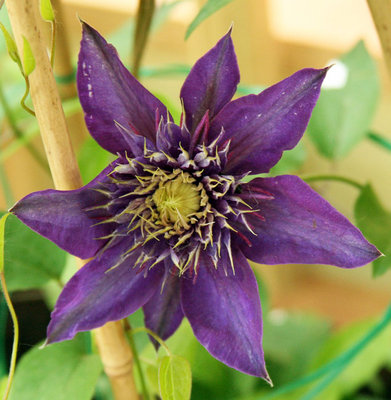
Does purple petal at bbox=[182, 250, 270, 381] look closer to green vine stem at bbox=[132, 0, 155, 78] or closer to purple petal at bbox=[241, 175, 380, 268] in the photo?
purple petal at bbox=[241, 175, 380, 268]

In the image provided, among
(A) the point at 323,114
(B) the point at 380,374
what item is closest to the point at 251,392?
(B) the point at 380,374

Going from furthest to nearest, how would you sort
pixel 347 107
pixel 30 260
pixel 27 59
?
pixel 347 107, pixel 30 260, pixel 27 59

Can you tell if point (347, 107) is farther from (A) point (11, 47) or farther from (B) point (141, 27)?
(A) point (11, 47)

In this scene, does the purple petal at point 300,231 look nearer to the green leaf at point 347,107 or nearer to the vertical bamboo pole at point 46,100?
the vertical bamboo pole at point 46,100

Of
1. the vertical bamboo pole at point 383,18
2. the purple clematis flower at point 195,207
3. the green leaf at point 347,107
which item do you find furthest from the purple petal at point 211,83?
the green leaf at point 347,107

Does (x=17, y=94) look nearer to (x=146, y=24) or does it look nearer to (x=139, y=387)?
(x=146, y=24)

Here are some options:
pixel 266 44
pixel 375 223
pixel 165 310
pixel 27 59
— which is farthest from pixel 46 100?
pixel 266 44

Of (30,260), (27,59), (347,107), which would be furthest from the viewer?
(347,107)

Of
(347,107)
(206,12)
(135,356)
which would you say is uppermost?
(206,12)
